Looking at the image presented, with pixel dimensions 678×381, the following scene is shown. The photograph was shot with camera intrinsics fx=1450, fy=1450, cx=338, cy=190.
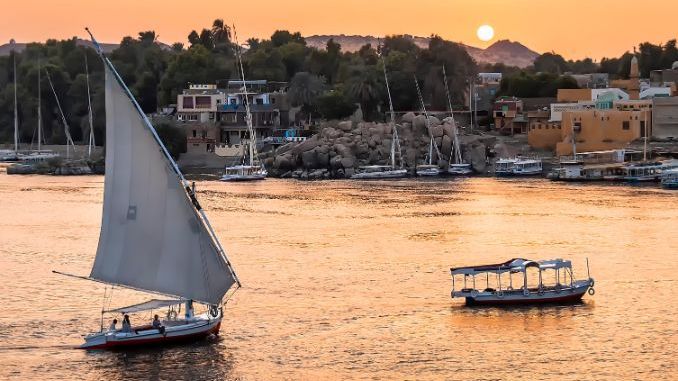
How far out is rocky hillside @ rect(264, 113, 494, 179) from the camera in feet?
315

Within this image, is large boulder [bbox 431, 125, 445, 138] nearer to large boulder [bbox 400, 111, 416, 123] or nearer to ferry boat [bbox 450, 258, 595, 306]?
large boulder [bbox 400, 111, 416, 123]

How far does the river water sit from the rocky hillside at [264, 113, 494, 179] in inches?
876

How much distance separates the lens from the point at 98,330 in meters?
36.0

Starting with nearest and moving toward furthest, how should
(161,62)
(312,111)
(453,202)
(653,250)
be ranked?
(653,250) → (453,202) → (312,111) → (161,62)

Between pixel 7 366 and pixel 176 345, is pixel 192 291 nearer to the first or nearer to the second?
pixel 176 345

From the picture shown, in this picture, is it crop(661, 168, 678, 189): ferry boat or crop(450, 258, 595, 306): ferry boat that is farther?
crop(661, 168, 678, 189): ferry boat

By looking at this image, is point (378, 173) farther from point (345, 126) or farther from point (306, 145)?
point (345, 126)

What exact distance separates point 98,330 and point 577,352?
1174cm

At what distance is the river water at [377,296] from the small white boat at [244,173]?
19186 millimetres

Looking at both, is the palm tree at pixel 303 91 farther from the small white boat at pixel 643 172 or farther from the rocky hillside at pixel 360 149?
the small white boat at pixel 643 172

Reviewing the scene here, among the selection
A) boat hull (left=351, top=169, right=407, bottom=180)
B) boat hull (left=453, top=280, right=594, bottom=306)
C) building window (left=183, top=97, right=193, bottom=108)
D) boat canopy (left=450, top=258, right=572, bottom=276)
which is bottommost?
boat hull (left=453, top=280, right=594, bottom=306)

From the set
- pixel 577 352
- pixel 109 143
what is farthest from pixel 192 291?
pixel 577 352

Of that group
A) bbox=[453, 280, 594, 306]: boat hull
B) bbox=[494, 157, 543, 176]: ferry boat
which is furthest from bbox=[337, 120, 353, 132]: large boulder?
bbox=[453, 280, 594, 306]: boat hull

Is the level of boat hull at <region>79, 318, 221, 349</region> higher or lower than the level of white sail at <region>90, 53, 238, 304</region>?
lower
